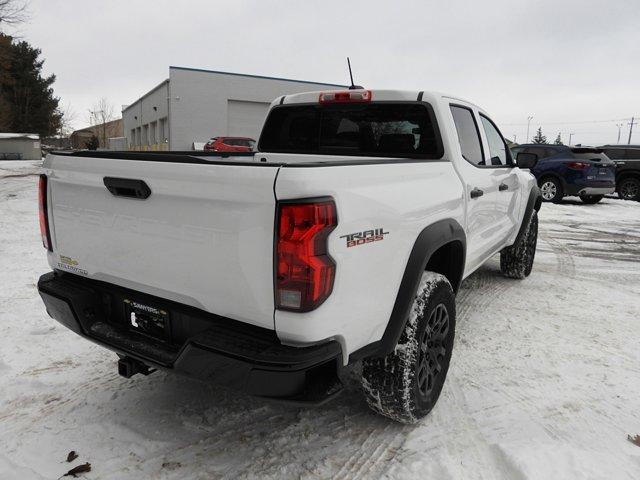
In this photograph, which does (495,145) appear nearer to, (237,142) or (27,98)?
(237,142)

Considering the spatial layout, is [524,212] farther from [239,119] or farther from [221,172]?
[239,119]

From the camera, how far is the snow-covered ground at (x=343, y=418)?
2.36m

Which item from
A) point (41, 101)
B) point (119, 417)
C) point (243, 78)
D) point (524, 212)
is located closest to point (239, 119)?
point (243, 78)

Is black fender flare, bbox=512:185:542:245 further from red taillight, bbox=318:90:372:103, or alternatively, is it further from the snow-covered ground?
red taillight, bbox=318:90:372:103

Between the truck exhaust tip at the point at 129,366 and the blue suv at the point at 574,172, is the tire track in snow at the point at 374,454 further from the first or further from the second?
the blue suv at the point at 574,172

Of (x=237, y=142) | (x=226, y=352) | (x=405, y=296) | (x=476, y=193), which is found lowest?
(x=226, y=352)

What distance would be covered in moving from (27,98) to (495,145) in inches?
2433

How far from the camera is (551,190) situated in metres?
13.9

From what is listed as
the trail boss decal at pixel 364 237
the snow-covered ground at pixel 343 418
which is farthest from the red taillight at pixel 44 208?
the trail boss decal at pixel 364 237

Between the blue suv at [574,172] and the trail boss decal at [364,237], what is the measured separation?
12186mm

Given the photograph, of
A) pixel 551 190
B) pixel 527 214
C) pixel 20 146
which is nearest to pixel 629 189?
pixel 551 190

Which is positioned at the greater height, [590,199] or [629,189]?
[629,189]

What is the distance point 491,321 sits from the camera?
4379 millimetres

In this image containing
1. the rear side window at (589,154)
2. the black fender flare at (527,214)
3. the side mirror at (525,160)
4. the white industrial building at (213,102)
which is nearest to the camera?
the side mirror at (525,160)
